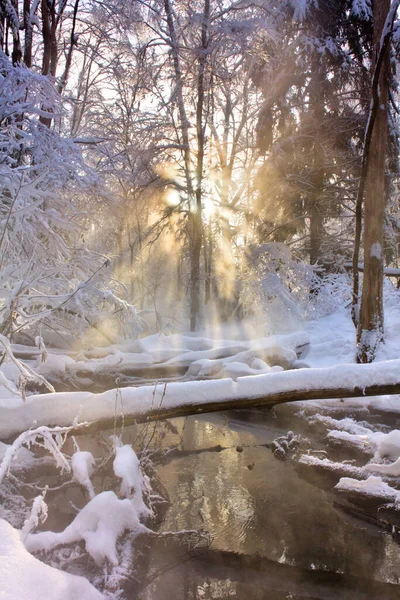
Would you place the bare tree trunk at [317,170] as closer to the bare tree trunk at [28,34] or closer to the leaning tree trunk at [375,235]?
the leaning tree trunk at [375,235]

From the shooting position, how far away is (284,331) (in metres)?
14.6

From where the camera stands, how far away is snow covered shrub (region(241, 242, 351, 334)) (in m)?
14.8

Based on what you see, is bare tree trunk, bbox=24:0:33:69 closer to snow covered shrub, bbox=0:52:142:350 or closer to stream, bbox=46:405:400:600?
snow covered shrub, bbox=0:52:142:350

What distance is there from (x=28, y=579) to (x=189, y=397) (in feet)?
9.79

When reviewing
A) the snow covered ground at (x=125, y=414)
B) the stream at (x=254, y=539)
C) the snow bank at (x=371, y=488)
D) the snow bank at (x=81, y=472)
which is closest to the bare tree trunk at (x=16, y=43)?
the snow covered ground at (x=125, y=414)

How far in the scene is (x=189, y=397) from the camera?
201 inches

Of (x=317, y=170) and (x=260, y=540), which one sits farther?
(x=317, y=170)

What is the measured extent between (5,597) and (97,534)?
1790mm

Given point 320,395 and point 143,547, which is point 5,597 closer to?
point 143,547

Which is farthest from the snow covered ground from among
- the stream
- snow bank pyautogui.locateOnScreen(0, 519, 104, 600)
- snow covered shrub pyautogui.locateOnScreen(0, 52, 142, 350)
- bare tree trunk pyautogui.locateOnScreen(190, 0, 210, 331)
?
bare tree trunk pyautogui.locateOnScreen(190, 0, 210, 331)

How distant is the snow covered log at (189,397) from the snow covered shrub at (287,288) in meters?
9.16

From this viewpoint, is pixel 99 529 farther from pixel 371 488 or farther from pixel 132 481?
Result: pixel 371 488

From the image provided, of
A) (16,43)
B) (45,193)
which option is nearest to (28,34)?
(16,43)

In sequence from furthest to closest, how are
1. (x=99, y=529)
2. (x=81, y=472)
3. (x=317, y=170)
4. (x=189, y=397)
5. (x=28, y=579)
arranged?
(x=317, y=170) → (x=189, y=397) → (x=81, y=472) → (x=99, y=529) → (x=28, y=579)
